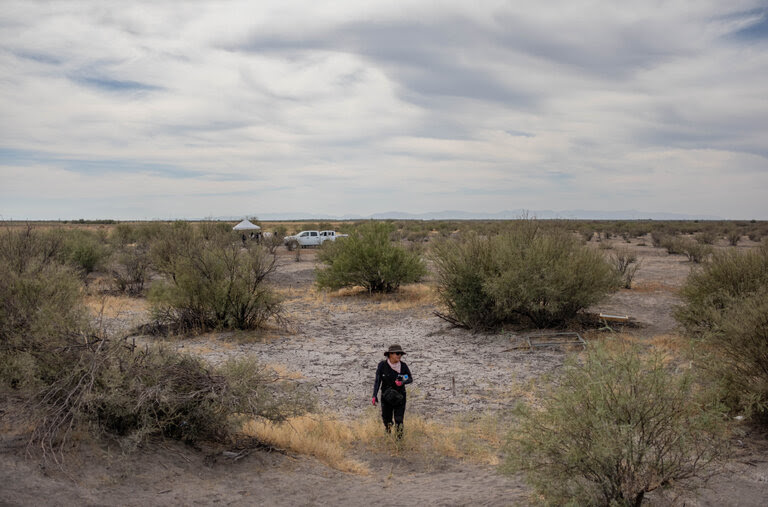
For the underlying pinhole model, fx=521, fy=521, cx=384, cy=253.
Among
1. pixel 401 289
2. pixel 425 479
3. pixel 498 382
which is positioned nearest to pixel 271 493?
pixel 425 479

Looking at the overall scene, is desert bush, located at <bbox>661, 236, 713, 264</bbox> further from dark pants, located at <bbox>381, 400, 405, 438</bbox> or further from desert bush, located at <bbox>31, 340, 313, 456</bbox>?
desert bush, located at <bbox>31, 340, 313, 456</bbox>

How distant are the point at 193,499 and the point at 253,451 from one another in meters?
1.21

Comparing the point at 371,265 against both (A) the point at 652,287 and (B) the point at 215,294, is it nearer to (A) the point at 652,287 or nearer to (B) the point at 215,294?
(B) the point at 215,294

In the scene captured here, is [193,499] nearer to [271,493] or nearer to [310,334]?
[271,493]

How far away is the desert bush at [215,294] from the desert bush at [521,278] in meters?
5.21

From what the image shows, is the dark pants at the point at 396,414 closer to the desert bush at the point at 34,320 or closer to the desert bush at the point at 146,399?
the desert bush at the point at 146,399

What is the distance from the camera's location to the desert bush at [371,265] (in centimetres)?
2094

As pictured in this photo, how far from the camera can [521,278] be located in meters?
13.4

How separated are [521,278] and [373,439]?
24.7 ft

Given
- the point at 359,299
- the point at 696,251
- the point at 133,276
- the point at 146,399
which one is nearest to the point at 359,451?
the point at 146,399

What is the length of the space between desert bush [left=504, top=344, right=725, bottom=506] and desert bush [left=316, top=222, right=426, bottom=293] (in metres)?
15.9

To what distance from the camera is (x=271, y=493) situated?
5309 millimetres

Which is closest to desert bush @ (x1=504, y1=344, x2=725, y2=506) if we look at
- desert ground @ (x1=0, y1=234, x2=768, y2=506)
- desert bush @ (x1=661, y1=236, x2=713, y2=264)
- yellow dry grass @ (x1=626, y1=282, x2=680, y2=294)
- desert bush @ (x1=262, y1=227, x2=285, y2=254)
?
desert ground @ (x1=0, y1=234, x2=768, y2=506)

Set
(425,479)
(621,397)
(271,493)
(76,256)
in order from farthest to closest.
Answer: (76,256), (425,479), (271,493), (621,397)
